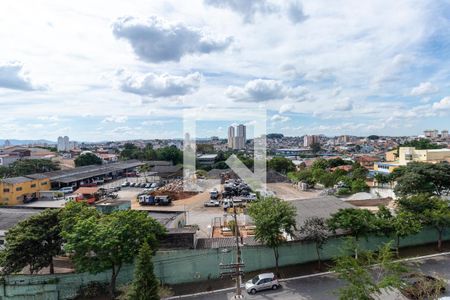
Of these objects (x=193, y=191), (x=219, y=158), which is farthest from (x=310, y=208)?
(x=219, y=158)

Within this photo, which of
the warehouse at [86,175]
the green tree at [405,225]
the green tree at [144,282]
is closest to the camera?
the green tree at [144,282]

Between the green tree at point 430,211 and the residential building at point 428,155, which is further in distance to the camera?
the residential building at point 428,155

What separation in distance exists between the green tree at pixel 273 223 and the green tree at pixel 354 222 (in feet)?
5.91

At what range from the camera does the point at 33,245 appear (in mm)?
11023

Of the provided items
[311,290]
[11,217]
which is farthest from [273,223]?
[11,217]

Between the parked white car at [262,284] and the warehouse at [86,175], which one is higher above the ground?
the warehouse at [86,175]

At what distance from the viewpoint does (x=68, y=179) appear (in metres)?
35.2

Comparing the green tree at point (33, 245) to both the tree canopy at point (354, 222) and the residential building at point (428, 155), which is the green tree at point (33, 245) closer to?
the tree canopy at point (354, 222)

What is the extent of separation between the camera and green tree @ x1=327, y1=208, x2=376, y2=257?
1212 cm

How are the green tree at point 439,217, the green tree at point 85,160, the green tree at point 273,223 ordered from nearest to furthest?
the green tree at point 273,223 < the green tree at point 439,217 < the green tree at point 85,160

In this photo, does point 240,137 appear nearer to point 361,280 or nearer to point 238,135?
point 238,135

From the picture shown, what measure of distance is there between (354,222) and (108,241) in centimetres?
913

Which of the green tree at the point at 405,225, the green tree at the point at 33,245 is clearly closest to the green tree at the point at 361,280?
the green tree at the point at 405,225

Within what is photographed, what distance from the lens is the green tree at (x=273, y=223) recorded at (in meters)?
11.6
